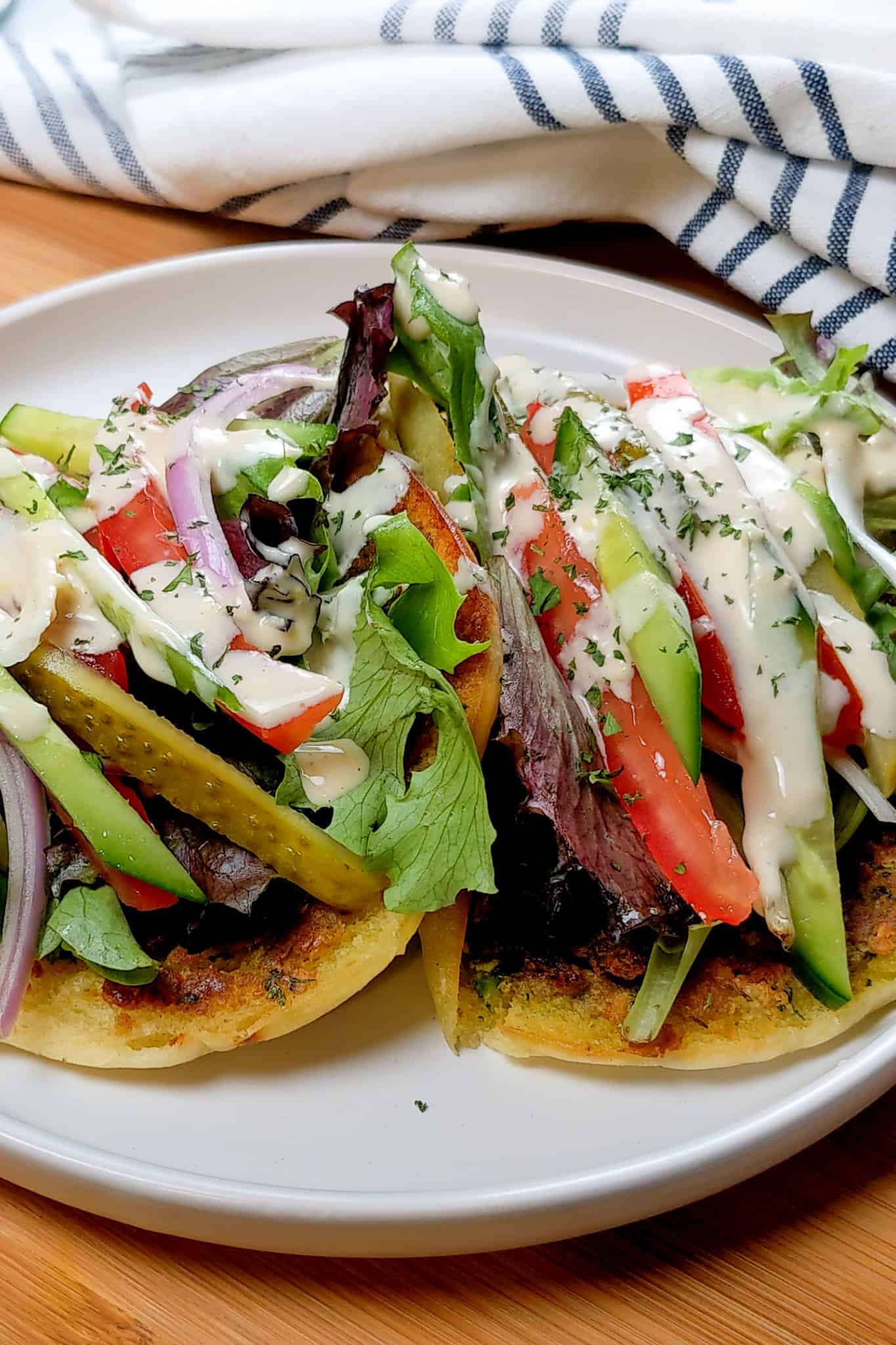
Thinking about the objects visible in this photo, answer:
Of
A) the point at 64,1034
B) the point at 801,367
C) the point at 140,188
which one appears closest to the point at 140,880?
the point at 64,1034

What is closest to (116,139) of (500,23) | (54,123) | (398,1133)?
(54,123)

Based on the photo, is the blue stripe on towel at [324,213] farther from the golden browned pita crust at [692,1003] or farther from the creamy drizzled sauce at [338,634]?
the golden browned pita crust at [692,1003]

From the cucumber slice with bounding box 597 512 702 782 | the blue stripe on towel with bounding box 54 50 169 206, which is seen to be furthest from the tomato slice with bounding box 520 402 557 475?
the blue stripe on towel with bounding box 54 50 169 206

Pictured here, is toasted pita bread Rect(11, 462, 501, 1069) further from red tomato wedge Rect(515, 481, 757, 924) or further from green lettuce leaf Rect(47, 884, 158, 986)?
red tomato wedge Rect(515, 481, 757, 924)

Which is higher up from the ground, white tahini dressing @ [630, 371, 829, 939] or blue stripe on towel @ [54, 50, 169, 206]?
blue stripe on towel @ [54, 50, 169, 206]

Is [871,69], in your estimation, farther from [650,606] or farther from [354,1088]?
[354,1088]

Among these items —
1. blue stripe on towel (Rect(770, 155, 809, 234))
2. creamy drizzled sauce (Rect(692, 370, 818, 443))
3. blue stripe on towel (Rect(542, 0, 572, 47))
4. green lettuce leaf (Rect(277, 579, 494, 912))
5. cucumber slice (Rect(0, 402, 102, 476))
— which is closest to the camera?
green lettuce leaf (Rect(277, 579, 494, 912))

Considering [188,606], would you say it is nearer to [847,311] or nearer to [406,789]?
[406,789]
